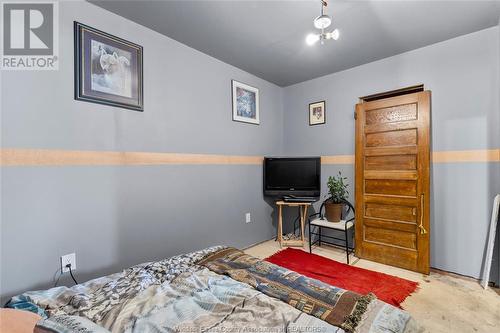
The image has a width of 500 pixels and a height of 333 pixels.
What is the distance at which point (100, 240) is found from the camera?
1961 millimetres

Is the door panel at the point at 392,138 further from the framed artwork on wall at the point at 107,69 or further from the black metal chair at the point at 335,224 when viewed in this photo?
the framed artwork on wall at the point at 107,69

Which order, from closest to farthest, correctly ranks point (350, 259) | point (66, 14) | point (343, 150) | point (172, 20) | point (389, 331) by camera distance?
point (389, 331) < point (66, 14) < point (172, 20) < point (350, 259) < point (343, 150)

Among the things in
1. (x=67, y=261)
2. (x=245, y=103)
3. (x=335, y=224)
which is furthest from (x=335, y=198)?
(x=67, y=261)

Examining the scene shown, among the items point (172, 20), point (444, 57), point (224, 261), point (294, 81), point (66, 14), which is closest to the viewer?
point (224, 261)

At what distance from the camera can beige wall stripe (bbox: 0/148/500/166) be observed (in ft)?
5.31

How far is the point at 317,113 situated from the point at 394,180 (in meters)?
1.38

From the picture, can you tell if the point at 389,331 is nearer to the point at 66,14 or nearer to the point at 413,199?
the point at 413,199

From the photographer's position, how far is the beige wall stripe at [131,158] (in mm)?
1619

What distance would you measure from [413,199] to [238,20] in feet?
8.31

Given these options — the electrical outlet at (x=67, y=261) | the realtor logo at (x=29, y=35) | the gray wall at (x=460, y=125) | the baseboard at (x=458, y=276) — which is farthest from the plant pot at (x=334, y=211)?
the realtor logo at (x=29, y=35)

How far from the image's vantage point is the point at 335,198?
3.07 meters

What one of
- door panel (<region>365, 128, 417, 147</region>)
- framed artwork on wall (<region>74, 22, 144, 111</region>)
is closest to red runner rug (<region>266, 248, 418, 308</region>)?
door panel (<region>365, 128, 417, 147</region>)

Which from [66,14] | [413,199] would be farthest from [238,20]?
[413,199]

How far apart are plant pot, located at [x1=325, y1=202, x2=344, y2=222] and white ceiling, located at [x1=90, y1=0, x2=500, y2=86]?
5.81 feet
